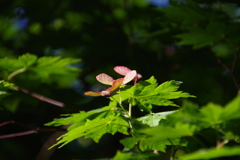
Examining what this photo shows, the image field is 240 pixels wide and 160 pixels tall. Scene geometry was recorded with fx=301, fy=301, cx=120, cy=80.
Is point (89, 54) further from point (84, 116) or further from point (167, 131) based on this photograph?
point (167, 131)

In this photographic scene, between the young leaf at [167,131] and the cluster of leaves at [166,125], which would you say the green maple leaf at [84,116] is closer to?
the cluster of leaves at [166,125]

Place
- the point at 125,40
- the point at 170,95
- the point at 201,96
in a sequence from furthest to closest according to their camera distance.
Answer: the point at 125,40, the point at 201,96, the point at 170,95

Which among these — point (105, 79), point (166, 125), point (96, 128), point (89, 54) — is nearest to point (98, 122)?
point (96, 128)

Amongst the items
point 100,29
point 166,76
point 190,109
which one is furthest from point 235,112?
point 100,29

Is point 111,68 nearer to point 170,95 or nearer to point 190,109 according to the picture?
point 170,95

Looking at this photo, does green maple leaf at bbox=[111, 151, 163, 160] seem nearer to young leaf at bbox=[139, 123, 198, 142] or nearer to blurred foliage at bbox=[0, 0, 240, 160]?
young leaf at bbox=[139, 123, 198, 142]

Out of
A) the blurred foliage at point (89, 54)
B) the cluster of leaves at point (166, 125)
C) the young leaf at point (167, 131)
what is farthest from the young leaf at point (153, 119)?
the blurred foliage at point (89, 54)

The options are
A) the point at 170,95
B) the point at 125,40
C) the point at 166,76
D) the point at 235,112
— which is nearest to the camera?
the point at 235,112

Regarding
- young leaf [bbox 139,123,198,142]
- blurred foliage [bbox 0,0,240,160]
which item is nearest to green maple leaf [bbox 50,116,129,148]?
young leaf [bbox 139,123,198,142]
